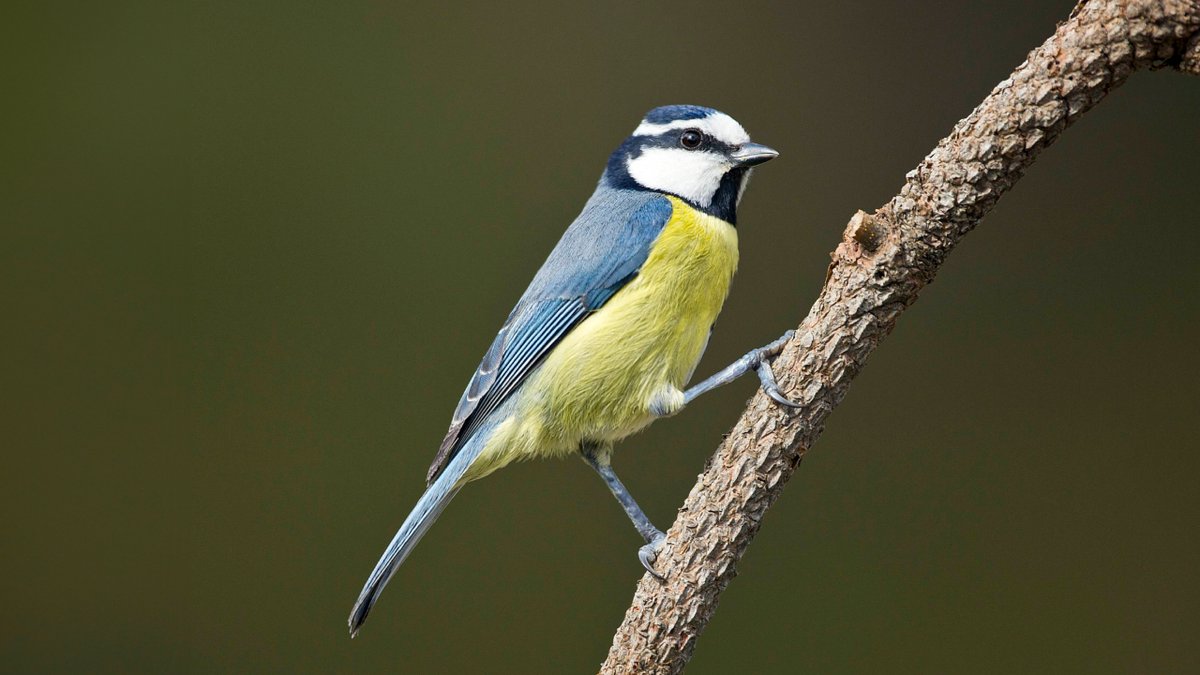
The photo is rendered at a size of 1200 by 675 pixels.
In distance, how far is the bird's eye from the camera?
194 cm

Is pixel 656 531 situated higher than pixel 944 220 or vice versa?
pixel 944 220

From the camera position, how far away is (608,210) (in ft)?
6.40

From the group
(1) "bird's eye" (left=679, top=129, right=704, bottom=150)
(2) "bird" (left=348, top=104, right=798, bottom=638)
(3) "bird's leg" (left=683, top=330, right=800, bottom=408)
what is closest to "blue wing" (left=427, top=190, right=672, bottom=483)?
(2) "bird" (left=348, top=104, right=798, bottom=638)

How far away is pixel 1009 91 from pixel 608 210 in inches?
34.1

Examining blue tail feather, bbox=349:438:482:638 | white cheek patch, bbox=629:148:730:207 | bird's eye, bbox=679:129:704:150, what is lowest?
blue tail feather, bbox=349:438:482:638

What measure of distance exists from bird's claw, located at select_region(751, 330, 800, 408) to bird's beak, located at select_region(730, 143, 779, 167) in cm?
50

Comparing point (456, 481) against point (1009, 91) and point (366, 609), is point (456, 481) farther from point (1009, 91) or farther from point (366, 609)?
point (1009, 91)

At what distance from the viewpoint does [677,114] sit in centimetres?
198

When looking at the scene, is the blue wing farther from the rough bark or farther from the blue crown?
the rough bark

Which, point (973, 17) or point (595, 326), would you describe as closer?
point (595, 326)

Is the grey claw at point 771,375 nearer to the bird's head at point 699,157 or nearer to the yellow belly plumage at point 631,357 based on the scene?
the yellow belly plumage at point 631,357

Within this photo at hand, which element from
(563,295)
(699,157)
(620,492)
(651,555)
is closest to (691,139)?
(699,157)

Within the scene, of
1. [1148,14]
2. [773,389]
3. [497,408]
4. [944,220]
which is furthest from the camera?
[497,408]

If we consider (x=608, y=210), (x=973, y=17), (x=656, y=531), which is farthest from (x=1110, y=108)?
(x=656, y=531)
